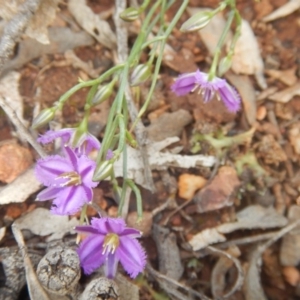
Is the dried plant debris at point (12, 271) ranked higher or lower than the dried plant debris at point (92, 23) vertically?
lower

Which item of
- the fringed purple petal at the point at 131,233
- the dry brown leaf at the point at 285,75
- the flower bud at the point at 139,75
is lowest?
the fringed purple petal at the point at 131,233

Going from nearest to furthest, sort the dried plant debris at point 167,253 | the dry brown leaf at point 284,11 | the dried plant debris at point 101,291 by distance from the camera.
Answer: the dried plant debris at point 101,291 → the dried plant debris at point 167,253 → the dry brown leaf at point 284,11

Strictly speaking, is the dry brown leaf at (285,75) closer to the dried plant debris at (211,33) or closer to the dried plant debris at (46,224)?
the dried plant debris at (211,33)

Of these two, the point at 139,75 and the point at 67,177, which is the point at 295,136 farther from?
the point at 67,177

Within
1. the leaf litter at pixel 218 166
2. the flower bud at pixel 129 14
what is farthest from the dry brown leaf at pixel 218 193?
the flower bud at pixel 129 14

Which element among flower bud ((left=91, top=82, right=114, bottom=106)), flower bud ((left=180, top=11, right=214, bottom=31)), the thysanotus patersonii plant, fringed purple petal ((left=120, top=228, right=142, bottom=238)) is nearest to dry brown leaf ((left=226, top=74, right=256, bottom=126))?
flower bud ((left=180, top=11, right=214, bottom=31))

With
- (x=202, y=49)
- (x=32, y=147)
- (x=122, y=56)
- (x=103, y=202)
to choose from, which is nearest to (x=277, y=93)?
(x=202, y=49)

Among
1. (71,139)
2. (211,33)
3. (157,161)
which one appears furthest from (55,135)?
(211,33)

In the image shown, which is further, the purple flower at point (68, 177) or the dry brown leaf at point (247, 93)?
the dry brown leaf at point (247, 93)
